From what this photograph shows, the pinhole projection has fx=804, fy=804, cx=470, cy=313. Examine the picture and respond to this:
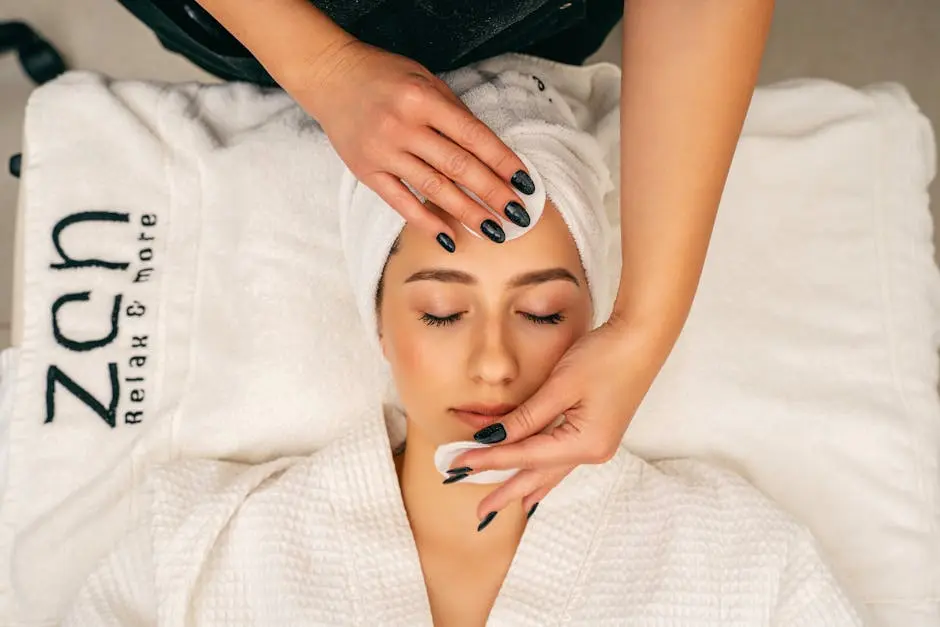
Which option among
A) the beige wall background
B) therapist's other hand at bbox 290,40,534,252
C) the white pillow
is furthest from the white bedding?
the beige wall background

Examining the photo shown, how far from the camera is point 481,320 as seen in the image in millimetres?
950

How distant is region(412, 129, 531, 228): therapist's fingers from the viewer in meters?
0.82

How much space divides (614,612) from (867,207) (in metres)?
0.79

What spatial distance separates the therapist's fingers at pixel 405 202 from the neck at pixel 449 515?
357 mm

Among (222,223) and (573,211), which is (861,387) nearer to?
(573,211)

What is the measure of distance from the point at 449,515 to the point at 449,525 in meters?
0.01

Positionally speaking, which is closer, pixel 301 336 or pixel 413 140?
pixel 413 140

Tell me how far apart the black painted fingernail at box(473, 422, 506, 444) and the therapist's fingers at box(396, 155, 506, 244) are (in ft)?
0.69

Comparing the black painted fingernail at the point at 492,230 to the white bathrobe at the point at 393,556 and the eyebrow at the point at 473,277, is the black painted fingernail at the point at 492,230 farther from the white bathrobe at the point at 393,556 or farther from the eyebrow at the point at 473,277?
the white bathrobe at the point at 393,556

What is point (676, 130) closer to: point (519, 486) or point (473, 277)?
point (473, 277)

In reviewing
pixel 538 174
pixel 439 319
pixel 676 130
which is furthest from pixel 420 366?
pixel 676 130

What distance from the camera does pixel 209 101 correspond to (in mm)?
1341

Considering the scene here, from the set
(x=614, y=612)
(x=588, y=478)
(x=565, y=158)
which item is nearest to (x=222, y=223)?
(x=565, y=158)

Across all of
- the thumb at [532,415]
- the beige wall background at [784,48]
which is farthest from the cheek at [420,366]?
the beige wall background at [784,48]
